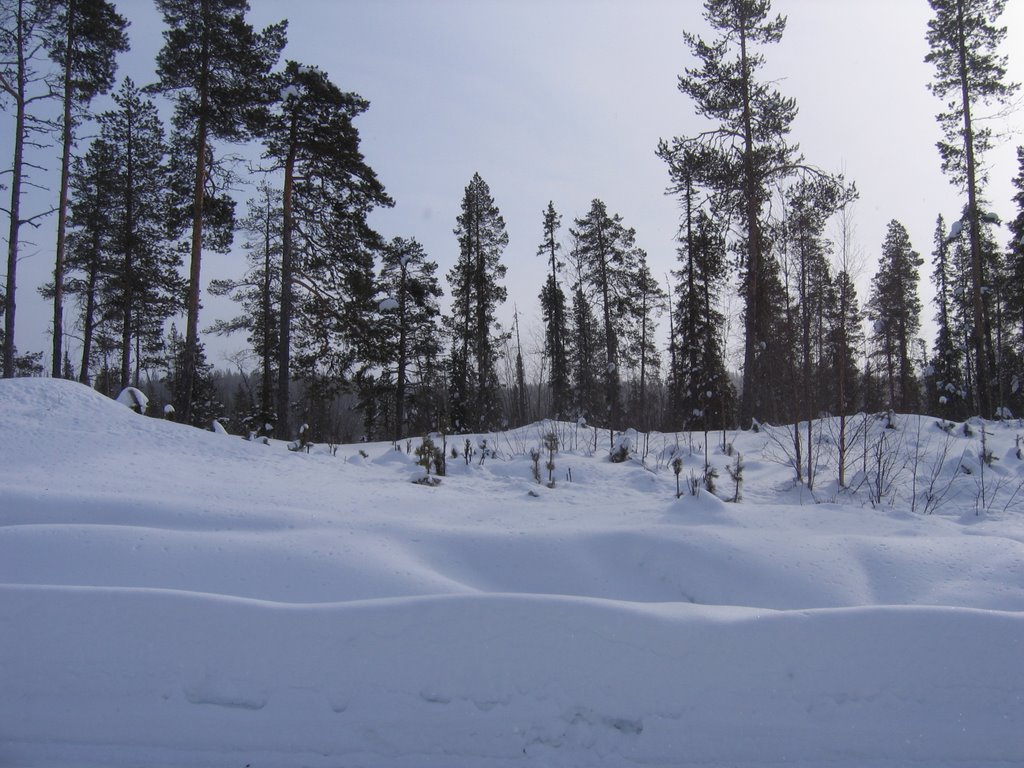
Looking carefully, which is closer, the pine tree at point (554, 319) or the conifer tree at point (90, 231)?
the conifer tree at point (90, 231)

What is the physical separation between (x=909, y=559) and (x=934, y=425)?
723cm

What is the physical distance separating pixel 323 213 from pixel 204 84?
3639mm

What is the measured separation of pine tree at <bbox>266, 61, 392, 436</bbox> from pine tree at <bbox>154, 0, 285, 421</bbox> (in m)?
0.59

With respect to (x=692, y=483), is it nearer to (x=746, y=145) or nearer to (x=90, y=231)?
(x=746, y=145)

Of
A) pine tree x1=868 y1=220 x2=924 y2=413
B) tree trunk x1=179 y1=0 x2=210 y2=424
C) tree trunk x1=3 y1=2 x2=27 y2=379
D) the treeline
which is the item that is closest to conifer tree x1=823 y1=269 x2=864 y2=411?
the treeline

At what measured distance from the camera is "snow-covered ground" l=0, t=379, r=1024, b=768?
1.92 m

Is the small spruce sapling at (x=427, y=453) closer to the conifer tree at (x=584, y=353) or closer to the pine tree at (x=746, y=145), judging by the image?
the pine tree at (x=746, y=145)

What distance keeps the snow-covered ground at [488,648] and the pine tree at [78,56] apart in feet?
43.7

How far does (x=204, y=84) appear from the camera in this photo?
12133mm

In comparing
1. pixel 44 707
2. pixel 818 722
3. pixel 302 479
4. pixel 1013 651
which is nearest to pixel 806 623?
pixel 818 722

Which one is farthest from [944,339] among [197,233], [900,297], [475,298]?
[197,233]

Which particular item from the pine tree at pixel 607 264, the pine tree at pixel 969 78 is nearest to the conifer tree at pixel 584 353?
the pine tree at pixel 607 264

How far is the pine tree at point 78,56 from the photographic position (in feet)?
42.7

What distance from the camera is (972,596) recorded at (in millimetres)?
3037
